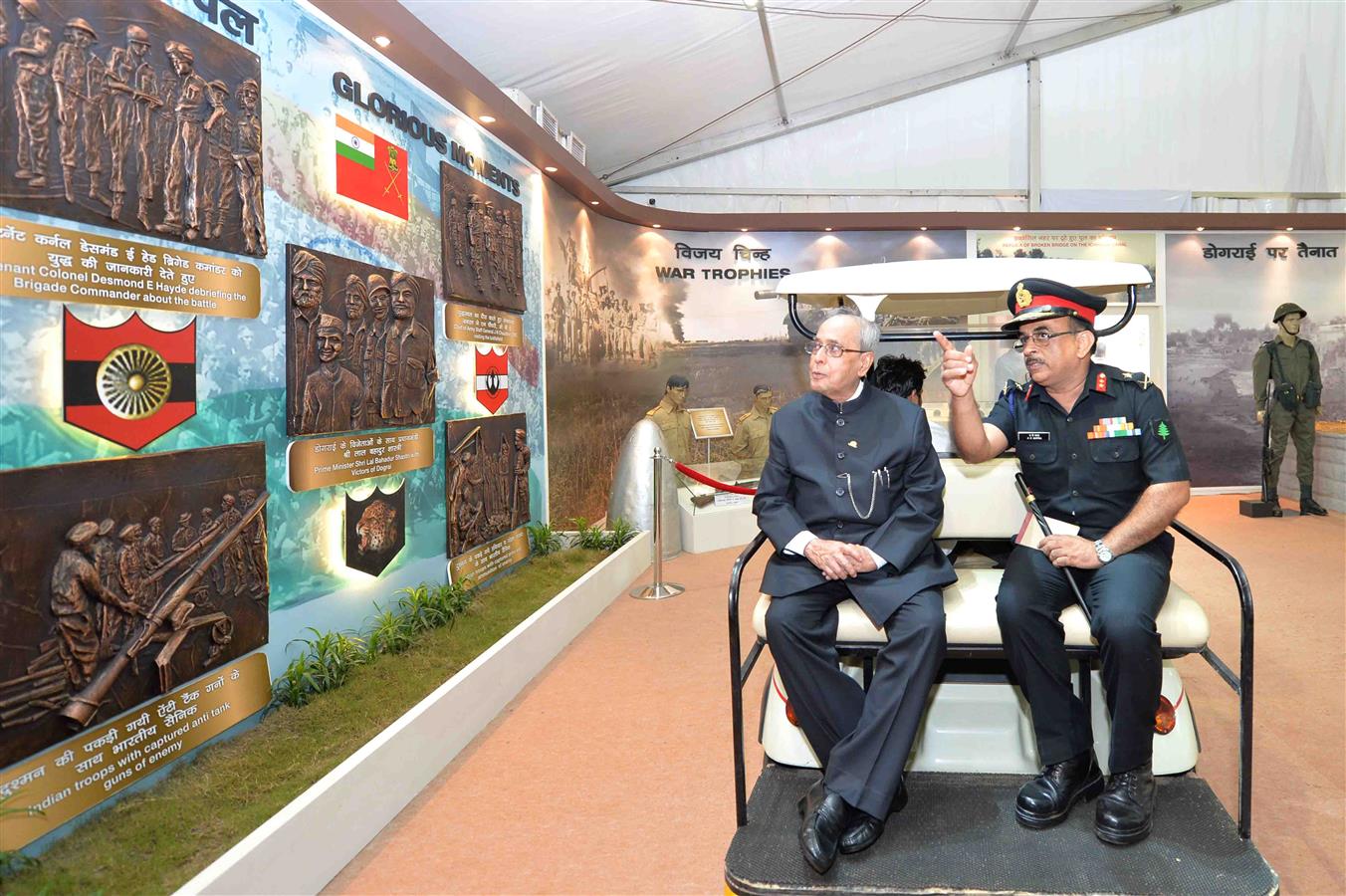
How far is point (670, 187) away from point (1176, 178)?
7143mm

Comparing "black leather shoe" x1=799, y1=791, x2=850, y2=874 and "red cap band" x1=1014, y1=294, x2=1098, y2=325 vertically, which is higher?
"red cap band" x1=1014, y1=294, x2=1098, y2=325

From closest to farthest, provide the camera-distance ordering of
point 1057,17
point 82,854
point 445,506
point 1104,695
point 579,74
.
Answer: point 82,854, point 1104,695, point 445,506, point 579,74, point 1057,17

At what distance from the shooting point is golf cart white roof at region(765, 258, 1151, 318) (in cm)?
350

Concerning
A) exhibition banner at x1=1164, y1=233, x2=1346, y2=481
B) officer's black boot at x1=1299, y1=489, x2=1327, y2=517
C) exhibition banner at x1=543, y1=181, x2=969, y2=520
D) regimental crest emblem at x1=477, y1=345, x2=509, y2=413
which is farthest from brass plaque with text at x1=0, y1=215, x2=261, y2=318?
exhibition banner at x1=1164, y1=233, x2=1346, y2=481

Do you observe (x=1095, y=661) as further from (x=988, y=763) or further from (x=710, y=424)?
(x=710, y=424)

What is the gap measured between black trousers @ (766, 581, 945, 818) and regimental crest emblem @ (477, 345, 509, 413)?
12.8 ft

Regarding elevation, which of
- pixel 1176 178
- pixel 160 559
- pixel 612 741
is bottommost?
pixel 612 741

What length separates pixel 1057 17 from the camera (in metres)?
10.9

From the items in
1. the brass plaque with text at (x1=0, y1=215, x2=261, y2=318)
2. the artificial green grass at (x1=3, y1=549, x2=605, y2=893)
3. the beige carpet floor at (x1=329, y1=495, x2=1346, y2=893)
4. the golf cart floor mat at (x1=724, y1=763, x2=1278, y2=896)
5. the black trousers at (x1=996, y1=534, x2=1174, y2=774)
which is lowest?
the beige carpet floor at (x1=329, y1=495, x2=1346, y2=893)

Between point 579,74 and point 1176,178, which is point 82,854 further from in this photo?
point 1176,178

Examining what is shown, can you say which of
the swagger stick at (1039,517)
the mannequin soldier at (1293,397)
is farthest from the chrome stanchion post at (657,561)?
the mannequin soldier at (1293,397)

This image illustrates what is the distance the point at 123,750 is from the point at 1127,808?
3092 millimetres

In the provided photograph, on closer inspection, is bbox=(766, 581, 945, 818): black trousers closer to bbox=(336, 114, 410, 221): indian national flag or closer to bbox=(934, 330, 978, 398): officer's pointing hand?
bbox=(934, 330, 978, 398): officer's pointing hand

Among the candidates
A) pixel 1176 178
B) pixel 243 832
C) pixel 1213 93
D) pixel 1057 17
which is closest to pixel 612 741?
pixel 243 832
